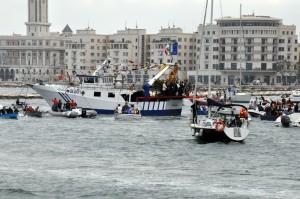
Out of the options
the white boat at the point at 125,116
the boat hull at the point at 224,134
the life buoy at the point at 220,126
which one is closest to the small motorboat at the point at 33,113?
the white boat at the point at 125,116

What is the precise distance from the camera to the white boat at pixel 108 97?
81.5 m

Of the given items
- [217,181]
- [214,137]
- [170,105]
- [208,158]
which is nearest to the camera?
[217,181]

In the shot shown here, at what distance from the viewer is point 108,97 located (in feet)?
274

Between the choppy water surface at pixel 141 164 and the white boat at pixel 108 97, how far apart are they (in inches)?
556

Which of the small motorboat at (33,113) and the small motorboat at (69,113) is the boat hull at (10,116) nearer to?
the small motorboat at (33,113)

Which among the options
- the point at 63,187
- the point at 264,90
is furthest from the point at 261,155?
the point at 264,90

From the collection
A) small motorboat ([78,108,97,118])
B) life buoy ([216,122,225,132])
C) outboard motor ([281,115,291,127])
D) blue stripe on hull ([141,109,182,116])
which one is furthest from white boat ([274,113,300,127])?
life buoy ([216,122,225,132])

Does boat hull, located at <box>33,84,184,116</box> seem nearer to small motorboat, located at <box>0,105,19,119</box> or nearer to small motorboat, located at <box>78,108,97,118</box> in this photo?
small motorboat, located at <box>78,108,97,118</box>

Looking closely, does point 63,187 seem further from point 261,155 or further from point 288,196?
point 261,155

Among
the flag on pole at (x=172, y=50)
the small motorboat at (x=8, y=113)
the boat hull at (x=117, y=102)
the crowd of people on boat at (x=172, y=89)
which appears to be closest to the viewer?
the small motorboat at (x=8, y=113)

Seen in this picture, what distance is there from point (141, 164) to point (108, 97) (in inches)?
1526

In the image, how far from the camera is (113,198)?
3603 cm

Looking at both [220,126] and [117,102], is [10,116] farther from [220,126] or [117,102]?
[220,126]

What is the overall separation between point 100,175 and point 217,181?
5.15 meters
